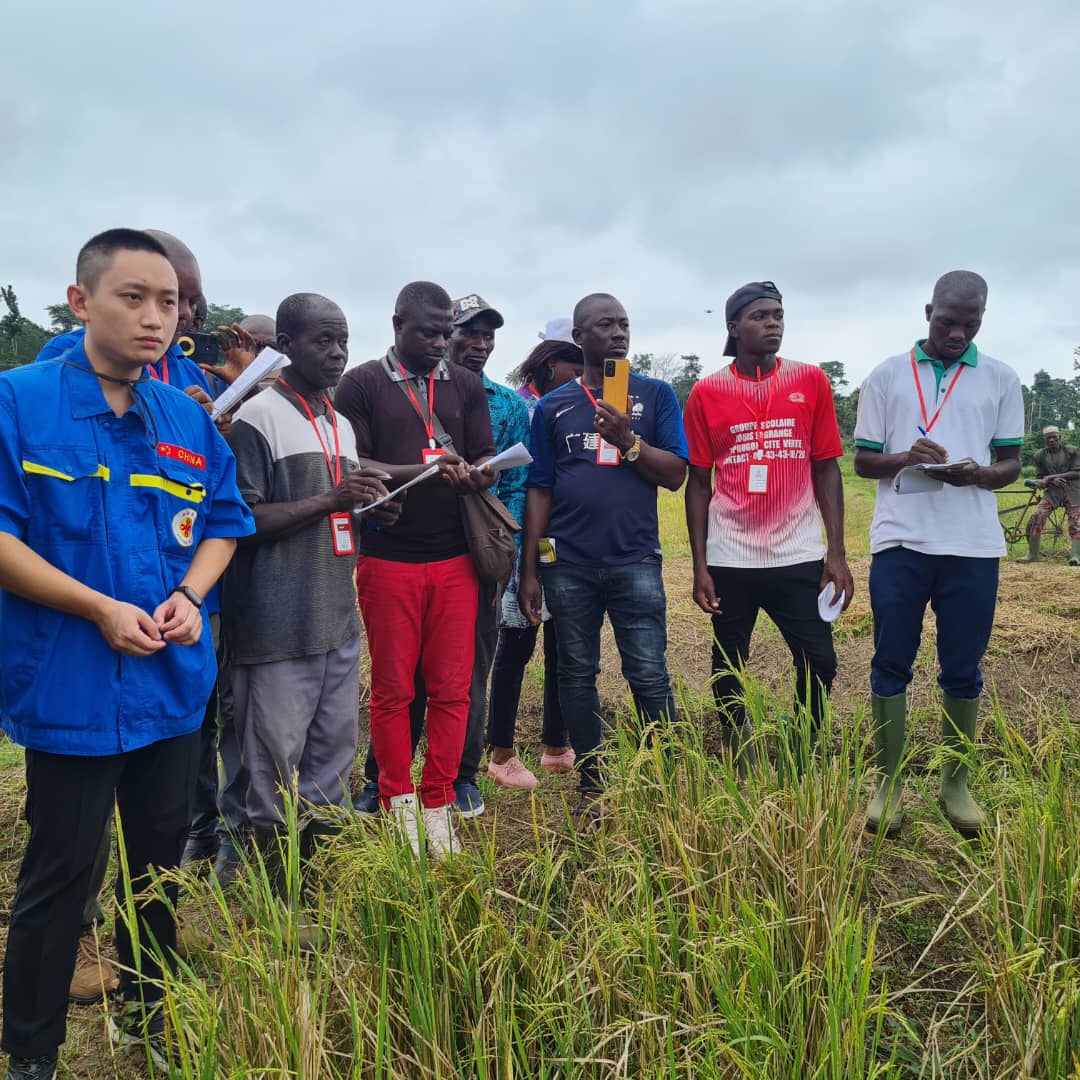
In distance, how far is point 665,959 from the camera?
6.14ft

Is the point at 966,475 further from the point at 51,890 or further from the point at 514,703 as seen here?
the point at 51,890

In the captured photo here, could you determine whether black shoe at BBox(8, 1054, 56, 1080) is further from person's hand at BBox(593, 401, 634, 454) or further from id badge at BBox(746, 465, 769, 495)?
id badge at BBox(746, 465, 769, 495)

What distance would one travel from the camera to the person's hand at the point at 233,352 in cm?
319

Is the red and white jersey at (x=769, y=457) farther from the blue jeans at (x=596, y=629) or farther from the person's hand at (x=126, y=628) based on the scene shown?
the person's hand at (x=126, y=628)

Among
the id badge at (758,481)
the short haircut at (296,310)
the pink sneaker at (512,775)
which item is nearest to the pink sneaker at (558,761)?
the pink sneaker at (512,775)

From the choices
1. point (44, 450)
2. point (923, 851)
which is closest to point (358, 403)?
point (44, 450)

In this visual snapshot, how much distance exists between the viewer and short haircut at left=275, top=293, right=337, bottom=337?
2727 mm

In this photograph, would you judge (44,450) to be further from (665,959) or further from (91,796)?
(665,959)

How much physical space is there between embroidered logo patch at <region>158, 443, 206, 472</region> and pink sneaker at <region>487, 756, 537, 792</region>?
89.3 inches

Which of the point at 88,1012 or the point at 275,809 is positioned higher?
the point at 275,809

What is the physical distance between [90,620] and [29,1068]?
1015 millimetres

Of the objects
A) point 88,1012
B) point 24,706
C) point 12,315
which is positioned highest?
point 12,315

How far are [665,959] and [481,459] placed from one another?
6.48 feet

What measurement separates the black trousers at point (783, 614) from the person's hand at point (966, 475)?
573 mm
